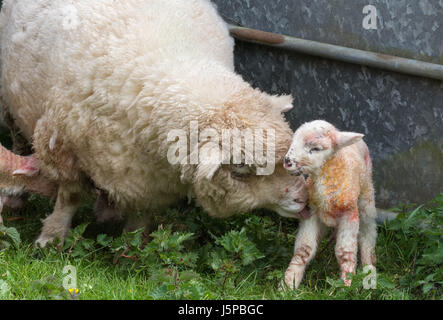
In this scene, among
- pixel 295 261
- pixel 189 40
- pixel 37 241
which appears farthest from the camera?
pixel 37 241

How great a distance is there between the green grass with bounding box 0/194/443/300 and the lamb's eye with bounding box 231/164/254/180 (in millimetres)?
327

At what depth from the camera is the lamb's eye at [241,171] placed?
13.7 feet

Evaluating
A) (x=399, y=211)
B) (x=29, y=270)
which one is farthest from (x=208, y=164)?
(x=399, y=211)

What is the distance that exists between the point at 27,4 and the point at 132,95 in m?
1.39

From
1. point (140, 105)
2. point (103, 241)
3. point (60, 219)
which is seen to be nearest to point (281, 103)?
point (140, 105)

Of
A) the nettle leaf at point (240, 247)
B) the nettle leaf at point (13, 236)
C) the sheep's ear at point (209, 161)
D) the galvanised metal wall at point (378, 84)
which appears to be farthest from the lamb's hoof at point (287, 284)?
the nettle leaf at point (13, 236)

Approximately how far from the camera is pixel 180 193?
4.66m

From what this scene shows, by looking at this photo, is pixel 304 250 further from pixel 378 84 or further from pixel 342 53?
pixel 342 53

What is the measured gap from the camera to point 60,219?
16.5 feet

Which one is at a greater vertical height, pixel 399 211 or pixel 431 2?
pixel 431 2

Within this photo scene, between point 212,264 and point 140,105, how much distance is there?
1009mm

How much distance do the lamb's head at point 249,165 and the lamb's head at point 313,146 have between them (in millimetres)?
184

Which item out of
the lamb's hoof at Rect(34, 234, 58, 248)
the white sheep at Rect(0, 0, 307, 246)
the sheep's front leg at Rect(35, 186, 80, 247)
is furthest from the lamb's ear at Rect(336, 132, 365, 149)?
the lamb's hoof at Rect(34, 234, 58, 248)

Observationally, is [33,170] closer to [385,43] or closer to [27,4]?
[27,4]
